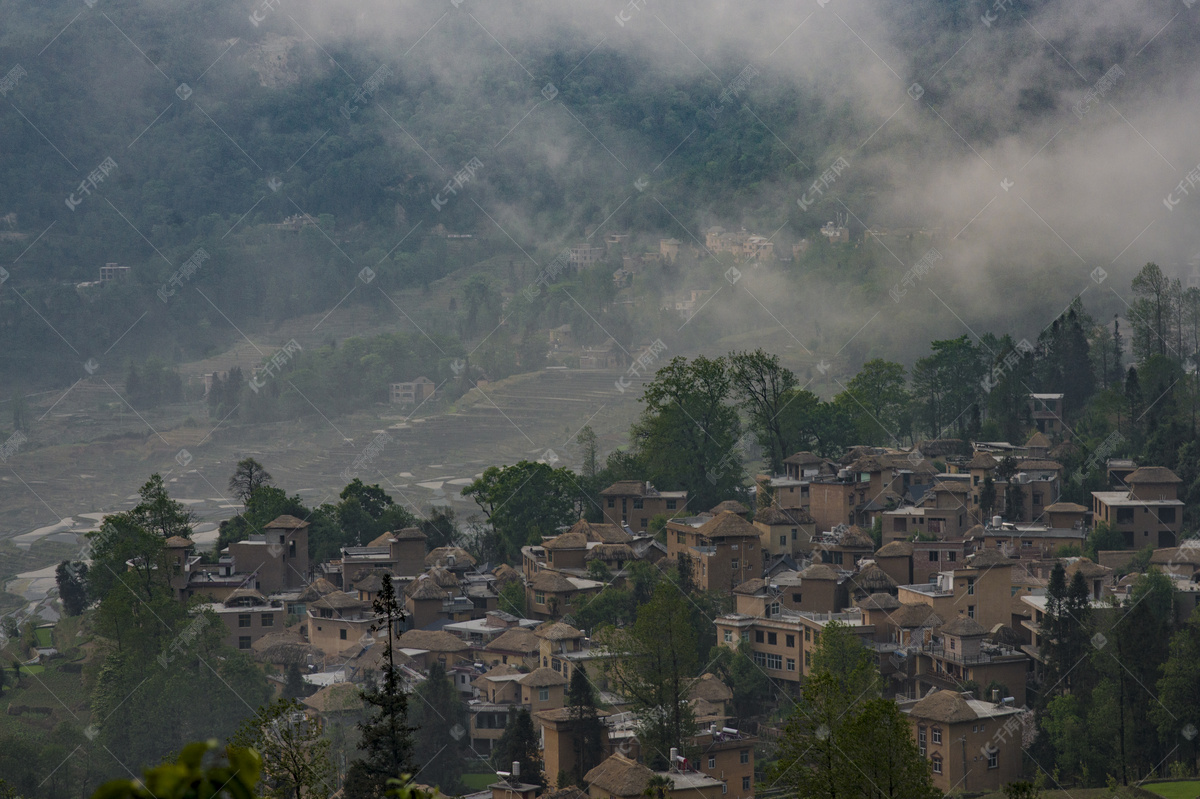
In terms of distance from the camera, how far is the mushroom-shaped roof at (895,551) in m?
29.3

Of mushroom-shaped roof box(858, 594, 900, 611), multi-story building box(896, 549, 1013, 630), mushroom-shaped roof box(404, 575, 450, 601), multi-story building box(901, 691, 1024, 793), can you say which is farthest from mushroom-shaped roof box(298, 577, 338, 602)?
multi-story building box(901, 691, 1024, 793)

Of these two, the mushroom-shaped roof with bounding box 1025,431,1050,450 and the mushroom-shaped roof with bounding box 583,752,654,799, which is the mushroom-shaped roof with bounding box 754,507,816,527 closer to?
the mushroom-shaped roof with bounding box 1025,431,1050,450

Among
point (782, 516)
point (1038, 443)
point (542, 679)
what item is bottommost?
point (542, 679)

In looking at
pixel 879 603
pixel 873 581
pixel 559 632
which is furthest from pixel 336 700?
pixel 873 581

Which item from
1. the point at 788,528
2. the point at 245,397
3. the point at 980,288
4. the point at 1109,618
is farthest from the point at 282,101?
the point at 1109,618

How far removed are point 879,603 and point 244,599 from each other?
45.0 ft

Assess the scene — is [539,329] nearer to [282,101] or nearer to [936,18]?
[936,18]

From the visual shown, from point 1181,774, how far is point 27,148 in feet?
394

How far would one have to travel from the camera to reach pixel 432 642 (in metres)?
28.1

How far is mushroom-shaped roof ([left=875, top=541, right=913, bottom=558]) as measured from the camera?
2931 cm

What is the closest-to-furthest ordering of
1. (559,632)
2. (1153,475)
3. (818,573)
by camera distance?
(559,632), (818,573), (1153,475)

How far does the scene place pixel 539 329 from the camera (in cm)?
9506

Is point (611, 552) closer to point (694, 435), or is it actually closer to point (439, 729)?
point (694, 435)

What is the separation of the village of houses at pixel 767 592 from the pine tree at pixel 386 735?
12.9ft
